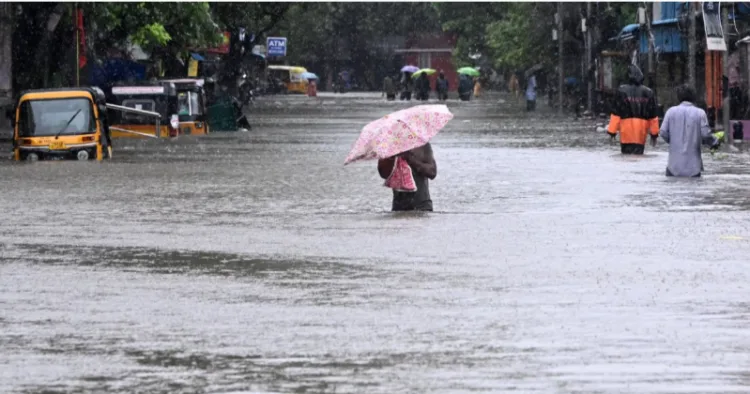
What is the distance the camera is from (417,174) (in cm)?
1997

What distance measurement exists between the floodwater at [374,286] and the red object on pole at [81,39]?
18.9m

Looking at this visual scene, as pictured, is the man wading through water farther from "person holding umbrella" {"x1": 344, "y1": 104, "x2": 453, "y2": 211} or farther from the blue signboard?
the blue signboard

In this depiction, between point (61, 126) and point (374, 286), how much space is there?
2305 cm

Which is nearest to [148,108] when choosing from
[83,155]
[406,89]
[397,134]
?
[83,155]

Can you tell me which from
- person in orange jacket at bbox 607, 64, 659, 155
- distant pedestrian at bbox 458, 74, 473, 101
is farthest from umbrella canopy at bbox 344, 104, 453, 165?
distant pedestrian at bbox 458, 74, 473, 101

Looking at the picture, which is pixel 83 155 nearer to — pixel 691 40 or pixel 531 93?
pixel 691 40

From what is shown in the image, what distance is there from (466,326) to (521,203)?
35.0 ft

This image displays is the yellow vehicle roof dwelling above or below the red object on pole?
below

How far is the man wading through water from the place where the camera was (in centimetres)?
1983

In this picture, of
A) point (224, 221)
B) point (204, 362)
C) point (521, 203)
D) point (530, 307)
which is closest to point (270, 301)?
point (530, 307)

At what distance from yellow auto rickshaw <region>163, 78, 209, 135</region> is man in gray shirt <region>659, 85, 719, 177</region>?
79.2 feet

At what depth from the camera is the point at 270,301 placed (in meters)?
12.4

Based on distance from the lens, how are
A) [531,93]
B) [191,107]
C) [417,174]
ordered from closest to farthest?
1. [417,174]
2. [191,107]
3. [531,93]

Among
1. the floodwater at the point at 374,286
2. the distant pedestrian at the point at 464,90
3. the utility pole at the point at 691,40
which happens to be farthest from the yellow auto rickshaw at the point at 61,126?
the distant pedestrian at the point at 464,90
